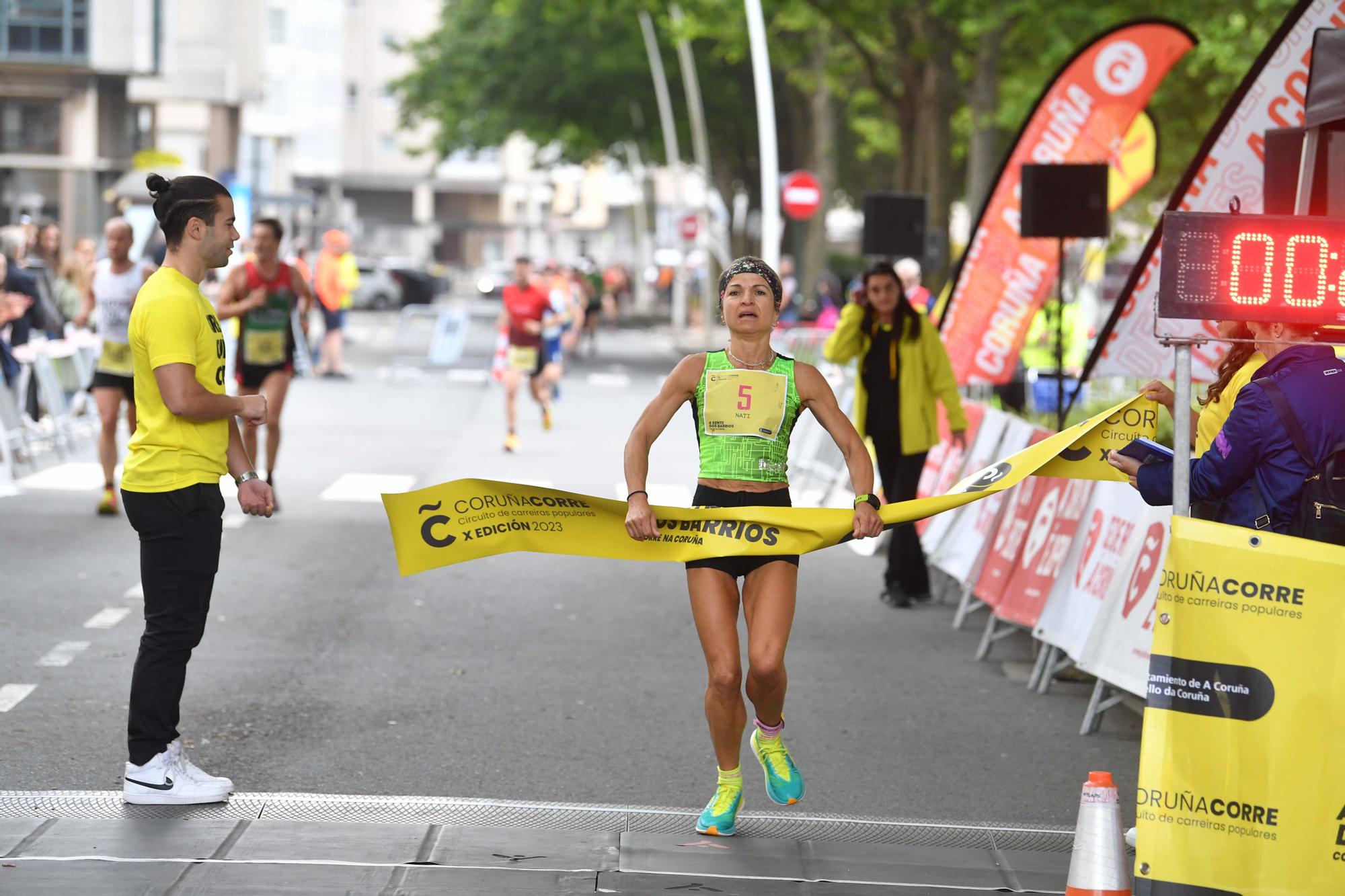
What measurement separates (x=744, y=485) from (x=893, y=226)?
978cm

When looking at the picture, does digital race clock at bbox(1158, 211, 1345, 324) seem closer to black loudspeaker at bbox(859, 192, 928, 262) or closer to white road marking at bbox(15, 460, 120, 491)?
black loudspeaker at bbox(859, 192, 928, 262)

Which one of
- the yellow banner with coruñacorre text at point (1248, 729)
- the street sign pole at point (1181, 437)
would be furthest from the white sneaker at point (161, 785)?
the street sign pole at point (1181, 437)

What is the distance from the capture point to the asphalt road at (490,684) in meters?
6.92

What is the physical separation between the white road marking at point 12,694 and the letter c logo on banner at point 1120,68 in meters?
9.10

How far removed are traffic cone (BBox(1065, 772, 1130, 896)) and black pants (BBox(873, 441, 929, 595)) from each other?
5795 mm

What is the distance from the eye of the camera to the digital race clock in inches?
208

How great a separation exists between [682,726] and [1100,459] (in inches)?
89.2

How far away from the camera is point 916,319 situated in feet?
35.8

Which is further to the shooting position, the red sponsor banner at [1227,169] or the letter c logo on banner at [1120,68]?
the letter c logo on banner at [1120,68]

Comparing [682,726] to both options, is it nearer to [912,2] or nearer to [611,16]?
[912,2]

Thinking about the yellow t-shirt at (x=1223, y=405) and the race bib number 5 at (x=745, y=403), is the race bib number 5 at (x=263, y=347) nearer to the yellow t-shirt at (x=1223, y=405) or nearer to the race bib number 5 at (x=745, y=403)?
the race bib number 5 at (x=745, y=403)

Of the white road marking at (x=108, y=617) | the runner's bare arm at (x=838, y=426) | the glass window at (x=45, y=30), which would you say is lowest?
the white road marking at (x=108, y=617)

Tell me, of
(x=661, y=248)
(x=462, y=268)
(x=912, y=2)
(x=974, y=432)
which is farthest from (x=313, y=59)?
(x=974, y=432)

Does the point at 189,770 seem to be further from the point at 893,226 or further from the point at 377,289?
the point at 377,289
